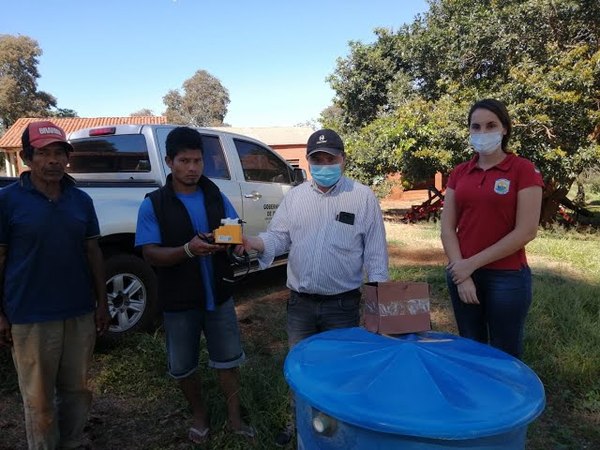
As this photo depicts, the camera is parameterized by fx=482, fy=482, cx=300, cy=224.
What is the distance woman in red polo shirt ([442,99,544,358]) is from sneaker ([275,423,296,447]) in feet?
4.08

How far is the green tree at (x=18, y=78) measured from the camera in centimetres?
3944

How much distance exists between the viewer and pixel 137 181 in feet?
15.3

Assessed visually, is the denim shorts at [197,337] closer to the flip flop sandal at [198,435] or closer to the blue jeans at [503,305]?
the flip flop sandal at [198,435]

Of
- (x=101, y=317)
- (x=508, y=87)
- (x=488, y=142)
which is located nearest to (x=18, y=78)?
(x=508, y=87)

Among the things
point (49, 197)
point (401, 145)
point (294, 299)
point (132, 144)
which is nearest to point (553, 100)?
point (401, 145)

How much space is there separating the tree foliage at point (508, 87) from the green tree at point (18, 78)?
120 feet

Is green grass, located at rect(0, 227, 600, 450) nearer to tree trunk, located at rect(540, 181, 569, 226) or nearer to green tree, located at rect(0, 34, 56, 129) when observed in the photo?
tree trunk, located at rect(540, 181, 569, 226)

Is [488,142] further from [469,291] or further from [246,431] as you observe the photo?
[246,431]

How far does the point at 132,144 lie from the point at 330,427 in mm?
4244

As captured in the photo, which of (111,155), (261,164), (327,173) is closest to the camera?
(327,173)

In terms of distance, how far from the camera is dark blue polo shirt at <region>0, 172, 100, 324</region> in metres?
2.26

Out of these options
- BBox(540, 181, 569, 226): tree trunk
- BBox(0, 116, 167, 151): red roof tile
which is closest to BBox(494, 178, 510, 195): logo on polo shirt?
BBox(540, 181, 569, 226): tree trunk

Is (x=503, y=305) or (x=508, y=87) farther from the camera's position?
(x=508, y=87)

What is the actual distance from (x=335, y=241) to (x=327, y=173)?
36 centimetres
